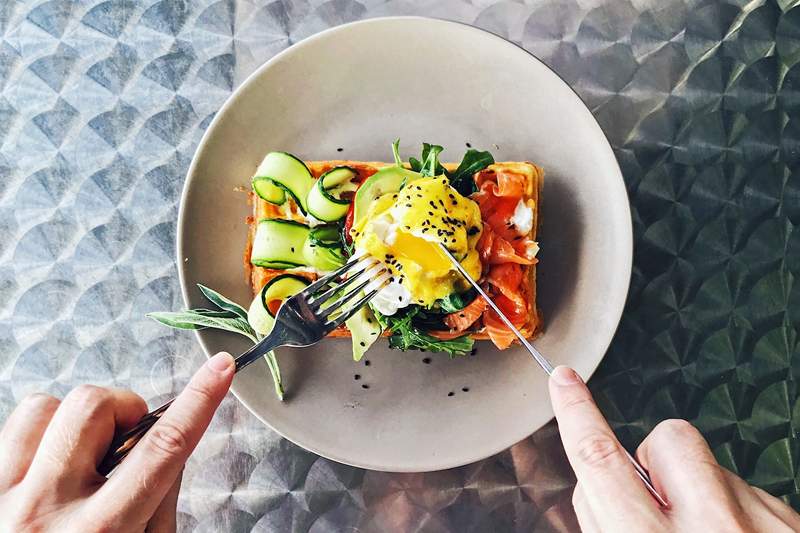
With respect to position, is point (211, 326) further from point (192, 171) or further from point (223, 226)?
point (192, 171)

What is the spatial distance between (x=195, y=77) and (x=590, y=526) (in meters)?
3.14

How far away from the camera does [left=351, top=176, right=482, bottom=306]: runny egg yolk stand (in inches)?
112

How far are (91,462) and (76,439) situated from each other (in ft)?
0.33

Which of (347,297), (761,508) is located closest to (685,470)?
(761,508)

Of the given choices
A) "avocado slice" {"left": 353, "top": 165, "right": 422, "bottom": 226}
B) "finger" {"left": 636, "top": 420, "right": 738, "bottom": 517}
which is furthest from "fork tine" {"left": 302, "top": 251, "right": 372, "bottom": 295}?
"finger" {"left": 636, "top": 420, "right": 738, "bottom": 517}

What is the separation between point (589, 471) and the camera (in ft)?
7.15

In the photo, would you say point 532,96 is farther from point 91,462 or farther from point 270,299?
point 91,462

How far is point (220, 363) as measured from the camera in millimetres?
2471

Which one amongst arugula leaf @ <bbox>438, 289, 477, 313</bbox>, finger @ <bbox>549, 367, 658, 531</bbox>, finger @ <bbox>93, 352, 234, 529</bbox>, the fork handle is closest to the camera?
finger @ <bbox>549, 367, 658, 531</bbox>

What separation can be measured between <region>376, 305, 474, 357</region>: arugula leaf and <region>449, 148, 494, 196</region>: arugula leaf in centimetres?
63

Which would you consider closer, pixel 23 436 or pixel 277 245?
pixel 23 436

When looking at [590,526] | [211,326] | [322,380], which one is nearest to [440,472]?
[322,380]

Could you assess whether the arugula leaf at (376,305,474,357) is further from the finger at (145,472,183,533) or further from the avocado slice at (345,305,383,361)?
the finger at (145,472,183,533)

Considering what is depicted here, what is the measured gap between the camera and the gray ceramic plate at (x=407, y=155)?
128 inches
